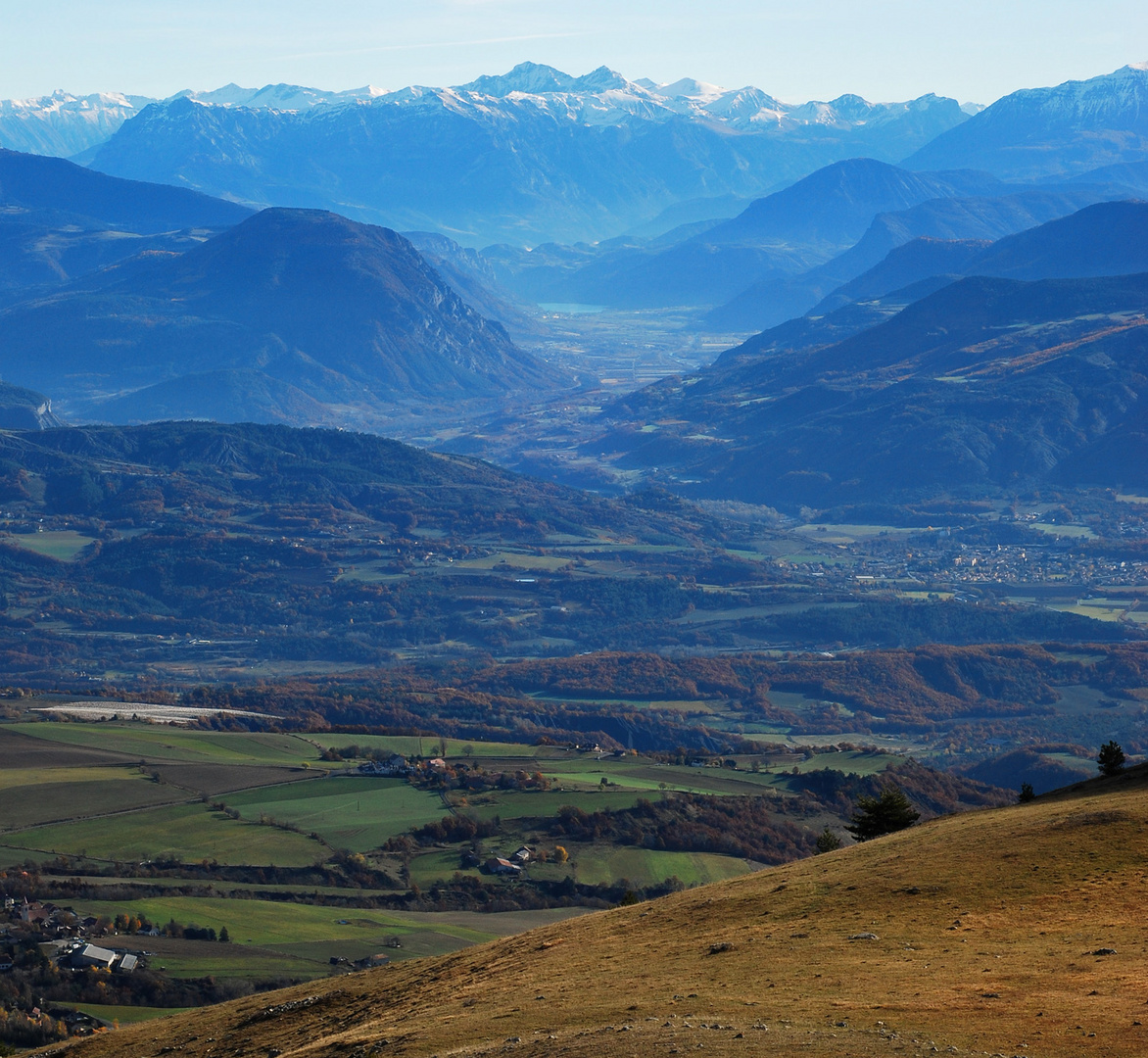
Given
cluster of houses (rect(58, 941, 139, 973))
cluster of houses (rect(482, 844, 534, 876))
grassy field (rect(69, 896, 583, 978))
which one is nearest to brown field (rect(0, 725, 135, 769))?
grassy field (rect(69, 896, 583, 978))

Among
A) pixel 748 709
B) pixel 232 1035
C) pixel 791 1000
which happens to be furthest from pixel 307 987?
pixel 748 709

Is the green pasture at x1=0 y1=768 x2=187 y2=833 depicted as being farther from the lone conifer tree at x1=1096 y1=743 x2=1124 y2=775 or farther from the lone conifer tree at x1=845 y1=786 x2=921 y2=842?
the lone conifer tree at x1=1096 y1=743 x2=1124 y2=775

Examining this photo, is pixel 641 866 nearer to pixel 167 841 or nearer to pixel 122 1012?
pixel 167 841

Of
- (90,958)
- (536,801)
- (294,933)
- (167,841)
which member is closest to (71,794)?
(167,841)

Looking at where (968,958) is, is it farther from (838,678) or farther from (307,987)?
(838,678)

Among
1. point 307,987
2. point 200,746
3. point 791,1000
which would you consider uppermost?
point 791,1000
